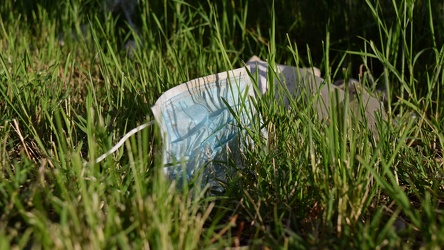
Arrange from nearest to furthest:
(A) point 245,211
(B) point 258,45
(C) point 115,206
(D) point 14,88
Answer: (C) point 115,206 < (A) point 245,211 < (D) point 14,88 < (B) point 258,45

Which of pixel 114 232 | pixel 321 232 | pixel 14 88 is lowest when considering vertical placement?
pixel 321 232

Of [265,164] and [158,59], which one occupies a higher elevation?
[158,59]

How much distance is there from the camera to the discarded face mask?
1.73 m

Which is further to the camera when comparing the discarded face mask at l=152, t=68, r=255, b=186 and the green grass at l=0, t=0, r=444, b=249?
the discarded face mask at l=152, t=68, r=255, b=186

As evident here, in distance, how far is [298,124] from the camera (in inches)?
69.8

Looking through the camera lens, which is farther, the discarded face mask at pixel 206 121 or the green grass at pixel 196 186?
the discarded face mask at pixel 206 121

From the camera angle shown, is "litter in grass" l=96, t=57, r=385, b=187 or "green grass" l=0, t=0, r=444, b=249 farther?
"litter in grass" l=96, t=57, r=385, b=187

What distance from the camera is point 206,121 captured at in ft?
5.96

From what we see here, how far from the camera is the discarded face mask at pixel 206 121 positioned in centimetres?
173

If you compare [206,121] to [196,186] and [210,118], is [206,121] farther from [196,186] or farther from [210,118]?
[196,186]

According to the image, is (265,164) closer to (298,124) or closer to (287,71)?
(298,124)

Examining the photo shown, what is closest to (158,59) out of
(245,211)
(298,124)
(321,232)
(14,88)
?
(14,88)

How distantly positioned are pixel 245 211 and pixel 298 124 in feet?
0.94

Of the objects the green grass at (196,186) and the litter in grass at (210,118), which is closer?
the green grass at (196,186)
